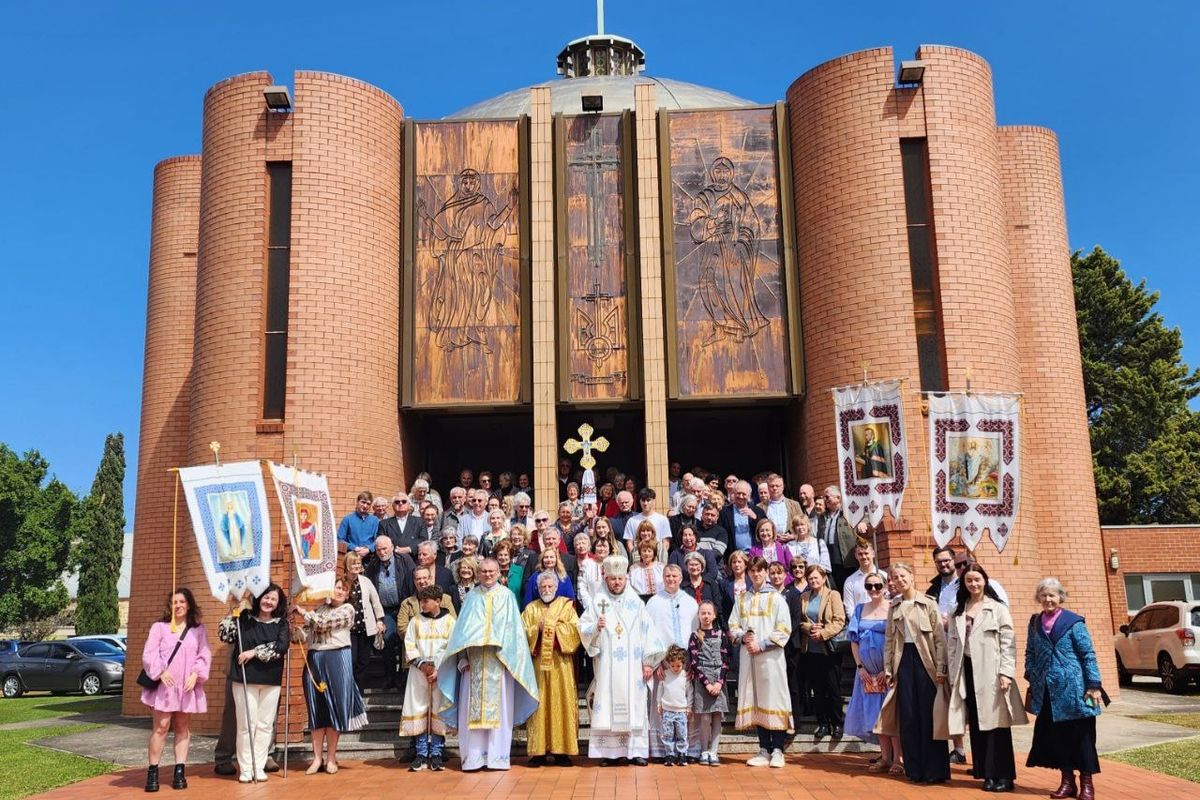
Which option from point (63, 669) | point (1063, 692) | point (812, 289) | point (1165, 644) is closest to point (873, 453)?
point (1063, 692)

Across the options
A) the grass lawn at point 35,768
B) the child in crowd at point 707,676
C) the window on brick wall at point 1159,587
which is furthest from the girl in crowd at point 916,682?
the window on brick wall at point 1159,587

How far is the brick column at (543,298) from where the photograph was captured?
15516 mm

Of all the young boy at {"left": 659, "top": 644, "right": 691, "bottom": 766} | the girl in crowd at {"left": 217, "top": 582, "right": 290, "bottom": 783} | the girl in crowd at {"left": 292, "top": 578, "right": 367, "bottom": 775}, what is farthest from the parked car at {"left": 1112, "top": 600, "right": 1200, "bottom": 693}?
the girl in crowd at {"left": 217, "top": 582, "right": 290, "bottom": 783}

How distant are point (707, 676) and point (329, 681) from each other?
3.35m

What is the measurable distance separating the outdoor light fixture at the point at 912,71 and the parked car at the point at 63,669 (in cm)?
2166

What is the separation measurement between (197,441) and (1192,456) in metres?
30.8

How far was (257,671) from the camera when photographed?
371 inches

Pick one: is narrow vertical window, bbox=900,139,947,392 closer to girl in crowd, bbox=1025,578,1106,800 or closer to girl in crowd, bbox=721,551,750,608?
girl in crowd, bbox=721,551,750,608

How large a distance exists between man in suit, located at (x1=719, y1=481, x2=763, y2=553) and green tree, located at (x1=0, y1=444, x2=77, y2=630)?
43.8 m

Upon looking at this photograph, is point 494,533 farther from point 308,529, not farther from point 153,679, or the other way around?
point 153,679

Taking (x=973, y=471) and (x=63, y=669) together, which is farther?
(x=63, y=669)

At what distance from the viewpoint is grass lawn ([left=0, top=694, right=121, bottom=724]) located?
59.0 ft

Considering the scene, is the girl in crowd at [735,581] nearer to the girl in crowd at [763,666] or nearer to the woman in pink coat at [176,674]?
the girl in crowd at [763,666]

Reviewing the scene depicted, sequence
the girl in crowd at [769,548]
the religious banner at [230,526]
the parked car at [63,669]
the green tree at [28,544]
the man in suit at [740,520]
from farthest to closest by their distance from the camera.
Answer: the green tree at [28,544] → the parked car at [63,669] → the man in suit at [740,520] → the girl in crowd at [769,548] → the religious banner at [230,526]
